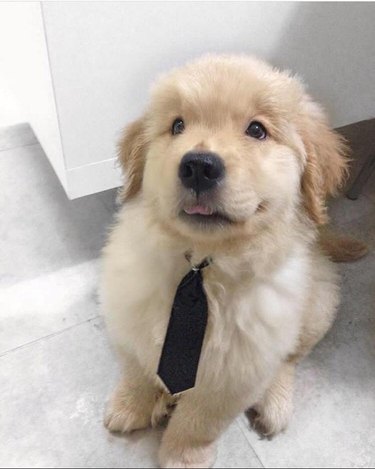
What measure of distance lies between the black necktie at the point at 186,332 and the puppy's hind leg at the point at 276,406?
0.59 feet

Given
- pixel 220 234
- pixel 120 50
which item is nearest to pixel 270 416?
pixel 220 234

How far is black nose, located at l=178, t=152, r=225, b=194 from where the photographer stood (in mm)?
706

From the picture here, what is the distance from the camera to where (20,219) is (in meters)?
1.57

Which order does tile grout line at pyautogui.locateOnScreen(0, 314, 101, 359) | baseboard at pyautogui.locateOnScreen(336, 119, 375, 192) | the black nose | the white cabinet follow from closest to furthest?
the black nose
the white cabinet
tile grout line at pyautogui.locateOnScreen(0, 314, 101, 359)
baseboard at pyautogui.locateOnScreen(336, 119, 375, 192)

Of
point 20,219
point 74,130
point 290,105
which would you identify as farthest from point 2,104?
point 290,105

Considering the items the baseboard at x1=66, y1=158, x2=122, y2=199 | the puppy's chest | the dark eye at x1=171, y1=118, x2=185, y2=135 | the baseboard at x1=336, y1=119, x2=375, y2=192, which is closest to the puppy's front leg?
the puppy's chest

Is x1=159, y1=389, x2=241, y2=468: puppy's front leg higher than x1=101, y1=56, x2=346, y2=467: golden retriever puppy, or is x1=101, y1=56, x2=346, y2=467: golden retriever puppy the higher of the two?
x1=101, y1=56, x2=346, y2=467: golden retriever puppy

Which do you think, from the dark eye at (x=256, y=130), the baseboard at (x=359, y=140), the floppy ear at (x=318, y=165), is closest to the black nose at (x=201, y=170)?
the dark eye at (x=256, y=130)

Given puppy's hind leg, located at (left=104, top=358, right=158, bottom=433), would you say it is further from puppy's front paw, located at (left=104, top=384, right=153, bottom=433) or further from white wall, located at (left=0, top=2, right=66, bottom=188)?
white wall, located at (left=0, top=2, right=66, bottom=188)

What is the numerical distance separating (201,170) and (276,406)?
0.57 m

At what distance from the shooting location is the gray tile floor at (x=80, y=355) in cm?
79

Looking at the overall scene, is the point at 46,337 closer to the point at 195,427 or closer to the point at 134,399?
the point at 134,399

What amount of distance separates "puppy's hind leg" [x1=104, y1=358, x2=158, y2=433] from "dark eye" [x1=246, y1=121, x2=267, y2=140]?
552 mm

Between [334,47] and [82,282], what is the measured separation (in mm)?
983
